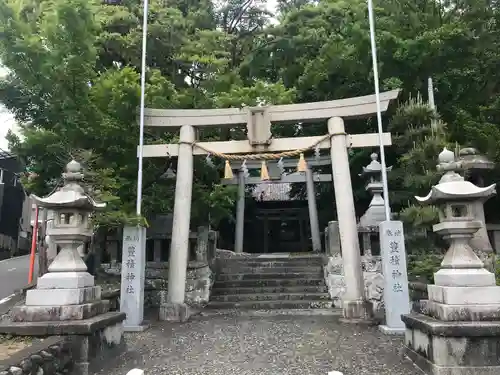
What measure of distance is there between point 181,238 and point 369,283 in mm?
4856

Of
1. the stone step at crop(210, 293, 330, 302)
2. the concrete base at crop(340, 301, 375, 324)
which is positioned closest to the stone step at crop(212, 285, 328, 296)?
the stone step at crop(210, 293, 330, 302)

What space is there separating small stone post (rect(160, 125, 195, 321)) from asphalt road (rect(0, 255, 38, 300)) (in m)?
4.34

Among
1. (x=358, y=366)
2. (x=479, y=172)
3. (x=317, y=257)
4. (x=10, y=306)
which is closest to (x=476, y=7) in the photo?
(x=479, y=172)

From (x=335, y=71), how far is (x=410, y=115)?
408cm

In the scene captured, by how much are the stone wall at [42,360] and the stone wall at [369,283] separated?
7039 mm

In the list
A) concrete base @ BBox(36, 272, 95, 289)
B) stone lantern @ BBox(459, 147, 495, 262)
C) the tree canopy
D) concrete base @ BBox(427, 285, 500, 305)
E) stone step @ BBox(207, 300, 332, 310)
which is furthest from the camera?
stone step @ BBox(207, 300, 332, 310)

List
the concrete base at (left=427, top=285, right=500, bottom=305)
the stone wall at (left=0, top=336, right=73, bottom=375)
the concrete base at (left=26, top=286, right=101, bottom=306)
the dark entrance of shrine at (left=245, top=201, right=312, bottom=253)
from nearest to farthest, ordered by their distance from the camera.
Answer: the stone wall at (left=0, top=336, right=73, bottom=375), the concrete base at (left=427, top=285, right=500, bottom=305), the concrete base at (left=26, top=286, right=101, bottom=306), the dark entrance of shrine at (left=245, top=201, right=312, bottom=253)

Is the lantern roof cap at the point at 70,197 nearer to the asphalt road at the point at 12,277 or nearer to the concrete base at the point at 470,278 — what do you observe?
the concrete base at the point at 470,278

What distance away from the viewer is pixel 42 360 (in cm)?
429

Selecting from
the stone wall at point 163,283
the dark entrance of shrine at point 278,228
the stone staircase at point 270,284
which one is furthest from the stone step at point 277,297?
the dark entrance of shrine at point 278,228

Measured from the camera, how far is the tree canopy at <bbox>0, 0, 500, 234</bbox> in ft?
28.7

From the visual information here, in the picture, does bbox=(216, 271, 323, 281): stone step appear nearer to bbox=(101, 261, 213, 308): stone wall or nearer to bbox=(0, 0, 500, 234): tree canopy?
bbox=(101, 261, 213, 308): stone wall

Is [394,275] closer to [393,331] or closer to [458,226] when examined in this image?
[393,331]

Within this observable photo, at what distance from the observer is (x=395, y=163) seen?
13422 mm
